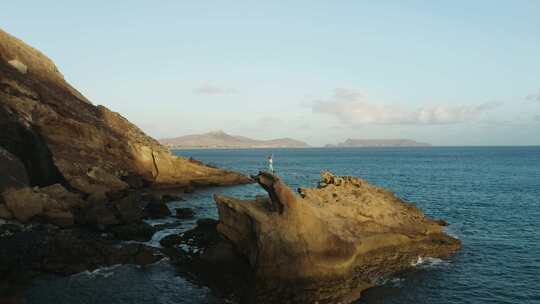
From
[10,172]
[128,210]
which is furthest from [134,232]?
[10,172]

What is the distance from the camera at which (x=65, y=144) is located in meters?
54.7

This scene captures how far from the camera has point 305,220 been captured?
27078mm

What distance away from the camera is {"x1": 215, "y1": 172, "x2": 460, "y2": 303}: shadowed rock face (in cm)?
2541

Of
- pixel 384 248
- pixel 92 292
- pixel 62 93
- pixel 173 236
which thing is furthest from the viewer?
pixel 62 93

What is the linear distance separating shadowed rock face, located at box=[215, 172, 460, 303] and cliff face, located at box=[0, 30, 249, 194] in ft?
85.3

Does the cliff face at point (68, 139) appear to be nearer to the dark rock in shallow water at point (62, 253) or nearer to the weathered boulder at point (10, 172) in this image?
the weathered boulder at point (10, 172)

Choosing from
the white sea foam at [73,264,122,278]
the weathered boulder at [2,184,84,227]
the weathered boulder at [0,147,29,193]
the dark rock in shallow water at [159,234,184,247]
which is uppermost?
the weathered boulder at [0,147,29,193]

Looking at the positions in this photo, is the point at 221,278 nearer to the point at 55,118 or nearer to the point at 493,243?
the point at 493,243

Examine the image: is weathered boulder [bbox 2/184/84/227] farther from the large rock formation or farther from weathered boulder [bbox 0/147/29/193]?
weathered boulder [bbox 0/147/29/193]

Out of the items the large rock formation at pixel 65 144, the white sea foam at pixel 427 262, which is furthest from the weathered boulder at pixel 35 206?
the white sea foam at pixel 427 262

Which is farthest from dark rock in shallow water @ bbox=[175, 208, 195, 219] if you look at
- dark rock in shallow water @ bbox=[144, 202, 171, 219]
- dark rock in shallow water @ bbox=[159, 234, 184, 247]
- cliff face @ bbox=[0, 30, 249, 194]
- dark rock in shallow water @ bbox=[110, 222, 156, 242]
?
dark rock in shallow water @ bbox=[159, 234, 184, 247]

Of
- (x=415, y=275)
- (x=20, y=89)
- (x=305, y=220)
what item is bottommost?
(x=415, y=275)

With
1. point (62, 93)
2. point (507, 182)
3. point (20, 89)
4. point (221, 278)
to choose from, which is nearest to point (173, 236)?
point (221, 278)

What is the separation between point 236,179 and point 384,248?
49685 mm
